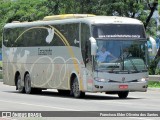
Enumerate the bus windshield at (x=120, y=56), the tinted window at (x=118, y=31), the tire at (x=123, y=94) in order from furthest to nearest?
the tire at (x=123, y=94) < the tinted window at (x=118, y=31) < the bus windshield at (x=120, y=56)

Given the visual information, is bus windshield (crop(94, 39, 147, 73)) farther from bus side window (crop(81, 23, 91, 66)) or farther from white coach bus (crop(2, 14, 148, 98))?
bus side window (crop(81, 23, 91, 66))

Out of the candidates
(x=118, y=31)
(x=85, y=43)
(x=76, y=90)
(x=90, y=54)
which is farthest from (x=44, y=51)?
(x=118, y=31)

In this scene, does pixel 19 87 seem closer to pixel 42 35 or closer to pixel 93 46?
pixel 42 35

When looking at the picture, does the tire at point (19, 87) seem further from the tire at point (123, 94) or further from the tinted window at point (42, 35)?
the tire at point (123, 94)

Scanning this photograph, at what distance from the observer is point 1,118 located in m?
15.6

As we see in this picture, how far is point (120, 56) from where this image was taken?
25703mm

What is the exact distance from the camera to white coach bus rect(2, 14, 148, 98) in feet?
84.2

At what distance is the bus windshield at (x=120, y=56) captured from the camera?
2556 cm

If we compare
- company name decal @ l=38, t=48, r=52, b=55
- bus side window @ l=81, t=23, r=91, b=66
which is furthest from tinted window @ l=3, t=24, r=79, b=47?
bus side window @ l=81, t=23, r=91, b=66

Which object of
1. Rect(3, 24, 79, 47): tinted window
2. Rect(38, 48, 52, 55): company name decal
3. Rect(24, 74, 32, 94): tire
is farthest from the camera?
Rect(24, 74, 32, 94): tire

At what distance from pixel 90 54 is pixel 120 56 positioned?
121cm

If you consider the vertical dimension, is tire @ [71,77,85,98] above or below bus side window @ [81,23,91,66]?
below

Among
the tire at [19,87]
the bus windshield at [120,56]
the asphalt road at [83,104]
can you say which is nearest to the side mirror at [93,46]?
the bus windshield at [120,56]

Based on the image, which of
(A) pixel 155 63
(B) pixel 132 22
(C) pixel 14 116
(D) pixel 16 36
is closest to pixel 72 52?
(B) pixel 132 22
